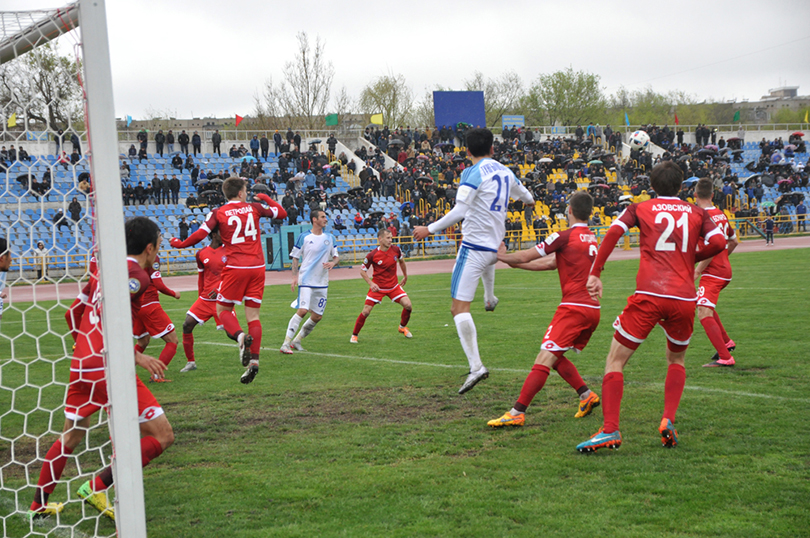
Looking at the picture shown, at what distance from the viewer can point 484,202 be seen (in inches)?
257

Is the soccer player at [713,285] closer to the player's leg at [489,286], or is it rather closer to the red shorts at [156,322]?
the player's leg at [489,286]

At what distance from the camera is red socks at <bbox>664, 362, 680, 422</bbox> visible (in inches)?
200

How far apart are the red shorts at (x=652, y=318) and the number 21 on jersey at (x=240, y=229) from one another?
13.9 feet

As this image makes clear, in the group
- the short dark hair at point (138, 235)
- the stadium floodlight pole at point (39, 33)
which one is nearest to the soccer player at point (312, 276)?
the short dark hair at point (138, 235)

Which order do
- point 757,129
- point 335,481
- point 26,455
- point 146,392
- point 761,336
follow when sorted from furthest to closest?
1. point 757,129
2. point 761,336
3. point 26,455
4. point 335,481
5. point 146,392

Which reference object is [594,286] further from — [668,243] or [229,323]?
[229,323]

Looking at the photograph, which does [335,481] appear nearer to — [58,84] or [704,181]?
[58,84]

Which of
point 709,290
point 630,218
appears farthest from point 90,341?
point 709,290

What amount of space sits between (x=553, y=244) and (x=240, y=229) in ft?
11.7

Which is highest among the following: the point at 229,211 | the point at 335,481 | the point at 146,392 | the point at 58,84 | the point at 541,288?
the point at 58,84

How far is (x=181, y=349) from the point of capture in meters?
10.9

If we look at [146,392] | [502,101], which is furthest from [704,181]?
[502,101]

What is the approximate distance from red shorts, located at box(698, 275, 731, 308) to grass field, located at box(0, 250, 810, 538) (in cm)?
71

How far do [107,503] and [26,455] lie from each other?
1909 mm
